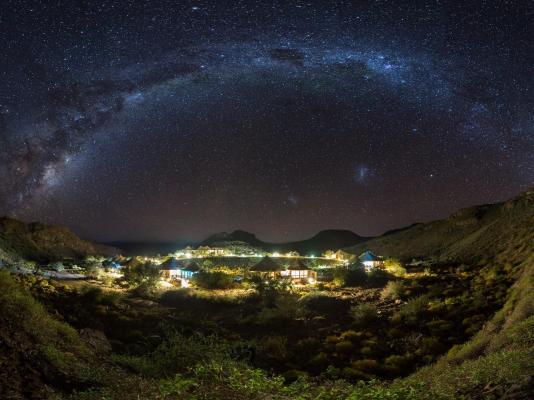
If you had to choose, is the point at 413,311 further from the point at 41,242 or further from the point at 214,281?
the point at 41,242

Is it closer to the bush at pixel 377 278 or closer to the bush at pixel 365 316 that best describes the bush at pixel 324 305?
the bush at pixel 365 316

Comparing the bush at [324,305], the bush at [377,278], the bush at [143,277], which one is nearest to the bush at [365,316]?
the bush at [324,305]

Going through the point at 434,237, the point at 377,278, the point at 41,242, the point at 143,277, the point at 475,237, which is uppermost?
the point at 475,237

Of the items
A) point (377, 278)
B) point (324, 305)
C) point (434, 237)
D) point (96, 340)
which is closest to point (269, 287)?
point (324, 305)

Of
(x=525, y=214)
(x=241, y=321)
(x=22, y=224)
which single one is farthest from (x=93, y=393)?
(x=22, y=224)

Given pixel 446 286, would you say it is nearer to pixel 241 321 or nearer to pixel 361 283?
pixel 361 283
